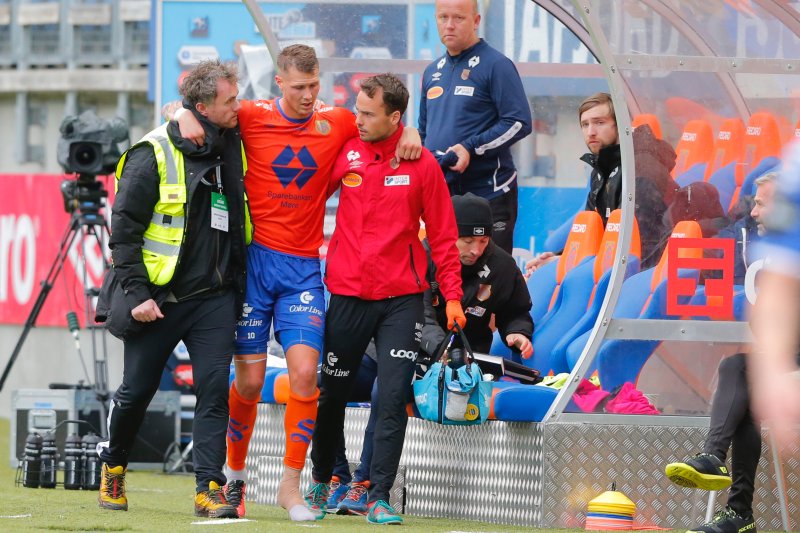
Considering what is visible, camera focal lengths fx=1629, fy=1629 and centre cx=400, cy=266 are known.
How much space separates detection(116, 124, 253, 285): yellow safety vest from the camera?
6672mm

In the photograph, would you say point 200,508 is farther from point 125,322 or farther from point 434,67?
point 434,67

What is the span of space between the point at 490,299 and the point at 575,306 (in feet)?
2.13

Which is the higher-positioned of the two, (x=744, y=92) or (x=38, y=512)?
(x=744, y=92)

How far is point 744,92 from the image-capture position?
7.05 meters

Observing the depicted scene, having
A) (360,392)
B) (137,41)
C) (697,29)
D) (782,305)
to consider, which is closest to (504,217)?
(360,392)

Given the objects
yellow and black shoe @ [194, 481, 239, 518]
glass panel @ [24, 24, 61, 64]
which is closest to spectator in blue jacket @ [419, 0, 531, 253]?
yellow and black shoe @ [194, 481, 239, 518]

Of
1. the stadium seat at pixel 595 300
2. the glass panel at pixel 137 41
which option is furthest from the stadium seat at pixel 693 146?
the glass panel at pixel 137 41

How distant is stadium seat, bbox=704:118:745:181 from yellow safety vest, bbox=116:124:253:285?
84.4 inches

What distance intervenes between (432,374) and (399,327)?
0.84 feet

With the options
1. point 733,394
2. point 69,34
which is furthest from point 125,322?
A: point 69,34

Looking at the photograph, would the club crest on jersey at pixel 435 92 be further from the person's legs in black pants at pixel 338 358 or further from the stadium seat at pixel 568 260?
the person's legs in black pants at pixel 338 358

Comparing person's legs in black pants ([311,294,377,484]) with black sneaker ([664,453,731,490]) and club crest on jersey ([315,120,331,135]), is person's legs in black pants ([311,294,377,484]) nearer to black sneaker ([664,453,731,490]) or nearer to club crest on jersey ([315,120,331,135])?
club crest on jersey ([315,120,331,135])

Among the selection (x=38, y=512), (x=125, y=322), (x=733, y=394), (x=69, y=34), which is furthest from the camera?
(x=69, y=34)

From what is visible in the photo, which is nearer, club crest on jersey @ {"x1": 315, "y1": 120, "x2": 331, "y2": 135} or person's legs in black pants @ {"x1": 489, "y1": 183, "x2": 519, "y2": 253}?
club crest on jersey @ {"x1": 315, "y1": 120, "x2": 331, "y2": 135}
